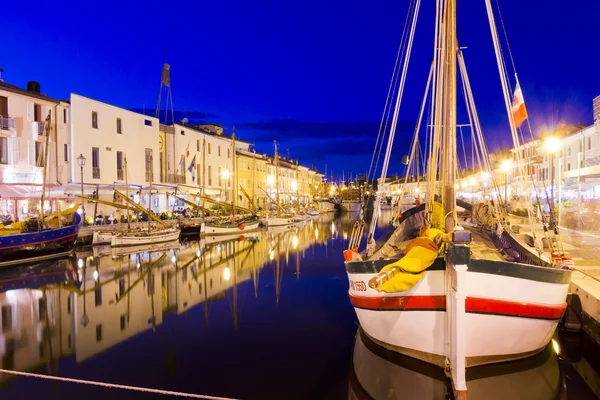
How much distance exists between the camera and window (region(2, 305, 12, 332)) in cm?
Answer: 1323

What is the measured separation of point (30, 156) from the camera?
34.6m

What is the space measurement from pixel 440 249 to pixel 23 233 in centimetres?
2499

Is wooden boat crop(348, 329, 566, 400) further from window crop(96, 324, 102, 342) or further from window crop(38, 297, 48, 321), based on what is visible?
window crop(38, 297, 48, 321)

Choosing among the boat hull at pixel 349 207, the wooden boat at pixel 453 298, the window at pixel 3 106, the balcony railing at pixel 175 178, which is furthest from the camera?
the boat hull at pixel 349 207

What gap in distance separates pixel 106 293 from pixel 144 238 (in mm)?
15816

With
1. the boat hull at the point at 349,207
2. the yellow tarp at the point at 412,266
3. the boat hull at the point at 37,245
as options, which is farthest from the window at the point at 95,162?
the boat hull at the point at 349,207

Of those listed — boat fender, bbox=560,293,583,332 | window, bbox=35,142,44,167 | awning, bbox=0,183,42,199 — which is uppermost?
window, bbox=35,142,44,167

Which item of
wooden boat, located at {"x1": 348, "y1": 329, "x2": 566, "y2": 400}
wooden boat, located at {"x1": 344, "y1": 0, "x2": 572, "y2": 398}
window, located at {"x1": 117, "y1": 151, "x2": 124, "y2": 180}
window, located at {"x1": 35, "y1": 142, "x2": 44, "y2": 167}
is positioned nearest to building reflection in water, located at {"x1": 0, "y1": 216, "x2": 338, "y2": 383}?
wooden boat, located at {"x1": 348, "y1": 329, "x2": 566, "y2": 400}

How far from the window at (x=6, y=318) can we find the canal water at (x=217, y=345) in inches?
2.2

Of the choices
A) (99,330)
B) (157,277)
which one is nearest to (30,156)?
(157,277)

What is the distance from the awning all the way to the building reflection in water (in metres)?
7.04

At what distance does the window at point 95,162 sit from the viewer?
39491 millimetres

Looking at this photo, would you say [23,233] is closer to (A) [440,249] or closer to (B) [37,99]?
(B) [37,99]

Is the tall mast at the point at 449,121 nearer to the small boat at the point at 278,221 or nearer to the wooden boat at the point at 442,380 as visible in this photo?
the wooden boat at the point at 442,380
